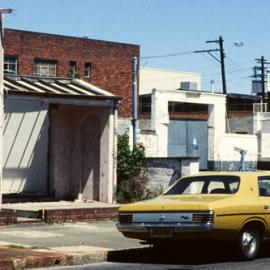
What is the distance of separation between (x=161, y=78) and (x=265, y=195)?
60.0 metres

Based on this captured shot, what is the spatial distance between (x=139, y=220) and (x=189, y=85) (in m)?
51.4

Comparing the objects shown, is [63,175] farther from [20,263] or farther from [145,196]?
[20,263]

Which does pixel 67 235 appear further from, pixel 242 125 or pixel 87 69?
pixel 242 125

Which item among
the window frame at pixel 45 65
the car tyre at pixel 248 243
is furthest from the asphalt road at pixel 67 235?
the window frame at pixel 45 65

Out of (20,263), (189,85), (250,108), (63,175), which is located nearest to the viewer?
(20,263)

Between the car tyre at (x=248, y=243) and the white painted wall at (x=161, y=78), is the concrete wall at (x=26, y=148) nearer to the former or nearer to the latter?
the car tyre at (x=248, y=243)

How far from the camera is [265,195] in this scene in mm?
13273

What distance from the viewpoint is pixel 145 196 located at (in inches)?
878

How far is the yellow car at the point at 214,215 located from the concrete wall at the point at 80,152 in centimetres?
789

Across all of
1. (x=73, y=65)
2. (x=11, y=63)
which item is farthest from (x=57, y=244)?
(x=73, y=65)

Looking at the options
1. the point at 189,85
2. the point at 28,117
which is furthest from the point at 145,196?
the point at 189,85

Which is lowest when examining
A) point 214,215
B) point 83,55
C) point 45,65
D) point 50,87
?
point 214,215

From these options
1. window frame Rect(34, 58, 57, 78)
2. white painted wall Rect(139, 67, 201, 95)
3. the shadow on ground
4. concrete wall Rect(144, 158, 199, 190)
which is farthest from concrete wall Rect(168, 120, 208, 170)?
the shadow on ground

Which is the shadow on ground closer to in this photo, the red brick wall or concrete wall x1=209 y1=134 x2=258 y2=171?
concrete wall x1=209 y1=134 x2=258 y2=171
